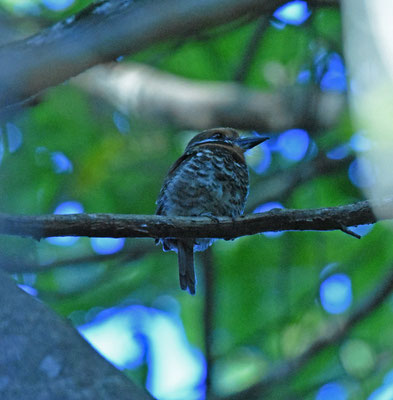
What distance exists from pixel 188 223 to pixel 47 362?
1.26 meters

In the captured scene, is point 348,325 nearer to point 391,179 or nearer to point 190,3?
point 391,179

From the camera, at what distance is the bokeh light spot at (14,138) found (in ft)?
14.2

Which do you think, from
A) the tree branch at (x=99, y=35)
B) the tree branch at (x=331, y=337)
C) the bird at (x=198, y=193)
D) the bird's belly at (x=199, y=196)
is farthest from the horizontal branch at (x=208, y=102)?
the tree branch at (x=99, y=35)

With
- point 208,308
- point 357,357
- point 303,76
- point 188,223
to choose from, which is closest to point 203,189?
point 208,308

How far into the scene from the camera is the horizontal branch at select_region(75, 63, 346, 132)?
4727 mm

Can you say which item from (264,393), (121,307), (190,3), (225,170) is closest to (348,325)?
(264,393)

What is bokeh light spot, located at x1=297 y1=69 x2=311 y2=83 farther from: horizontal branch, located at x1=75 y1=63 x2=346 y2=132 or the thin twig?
the thin twig

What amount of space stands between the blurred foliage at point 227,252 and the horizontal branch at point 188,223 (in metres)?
1.54

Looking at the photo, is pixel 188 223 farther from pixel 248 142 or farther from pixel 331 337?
pixel 248 142

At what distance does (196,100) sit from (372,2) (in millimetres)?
2703

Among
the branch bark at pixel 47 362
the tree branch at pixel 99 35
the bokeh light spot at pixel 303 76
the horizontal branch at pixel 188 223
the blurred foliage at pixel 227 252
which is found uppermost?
the branch bark at pixel 47 362

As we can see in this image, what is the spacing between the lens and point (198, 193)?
388 cm

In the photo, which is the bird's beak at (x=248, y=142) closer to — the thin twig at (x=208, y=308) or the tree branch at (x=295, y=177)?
the tree branch at (x=295, y=177)

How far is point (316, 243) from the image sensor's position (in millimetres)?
4688
